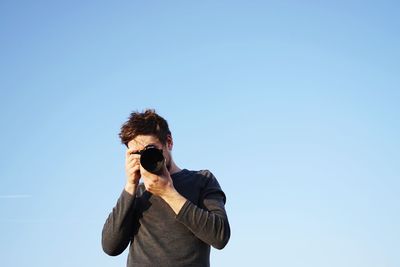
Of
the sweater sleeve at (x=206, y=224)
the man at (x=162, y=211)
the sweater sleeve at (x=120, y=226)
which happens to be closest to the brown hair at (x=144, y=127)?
the man at (x=162, y=211)

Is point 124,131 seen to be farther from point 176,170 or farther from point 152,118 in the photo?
point 176,170

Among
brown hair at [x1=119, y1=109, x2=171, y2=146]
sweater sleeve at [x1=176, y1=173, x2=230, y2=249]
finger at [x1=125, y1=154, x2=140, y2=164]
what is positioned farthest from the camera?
brown hair at [x1=119, y1=109, x2=171, y2=146]

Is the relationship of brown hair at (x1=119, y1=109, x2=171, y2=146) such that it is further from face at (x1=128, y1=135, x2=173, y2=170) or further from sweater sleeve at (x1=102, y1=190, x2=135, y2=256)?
sweater sleeve at (x1=102, y1=190, x2=135, y2=256)

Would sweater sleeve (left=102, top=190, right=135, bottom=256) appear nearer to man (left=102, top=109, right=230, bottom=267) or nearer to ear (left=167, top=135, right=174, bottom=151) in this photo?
man (left=102, top=109, right=230, bottom=267)

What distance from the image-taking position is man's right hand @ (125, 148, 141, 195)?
3621 millimetres

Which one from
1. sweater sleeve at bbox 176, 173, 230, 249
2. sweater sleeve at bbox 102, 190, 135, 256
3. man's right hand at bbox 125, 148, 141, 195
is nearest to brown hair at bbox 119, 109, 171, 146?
man's right hand at bbox 125, 148, 141, 195

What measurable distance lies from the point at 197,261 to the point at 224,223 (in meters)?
0.34

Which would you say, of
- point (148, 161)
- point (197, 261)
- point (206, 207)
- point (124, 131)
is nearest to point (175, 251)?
point (197, 261)

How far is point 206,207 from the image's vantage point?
3.70 metres

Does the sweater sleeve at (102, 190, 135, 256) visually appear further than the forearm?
Yes

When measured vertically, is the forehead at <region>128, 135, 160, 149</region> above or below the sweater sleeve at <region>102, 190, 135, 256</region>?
above

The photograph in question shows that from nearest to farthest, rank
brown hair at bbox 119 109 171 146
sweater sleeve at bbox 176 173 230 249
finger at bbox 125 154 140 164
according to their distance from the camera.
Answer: sweater sleeve at bbox 176 173 230 249 < finger at bbox 125 154 140 164 < brown hair at bbox 119 109 171 146

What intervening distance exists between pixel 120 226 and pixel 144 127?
29.9 inches

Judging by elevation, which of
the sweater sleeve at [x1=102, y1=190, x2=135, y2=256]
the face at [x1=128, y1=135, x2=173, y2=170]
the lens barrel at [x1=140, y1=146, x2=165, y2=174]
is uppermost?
the face at [x1=128, y1=135, x2=173, y2=170]
